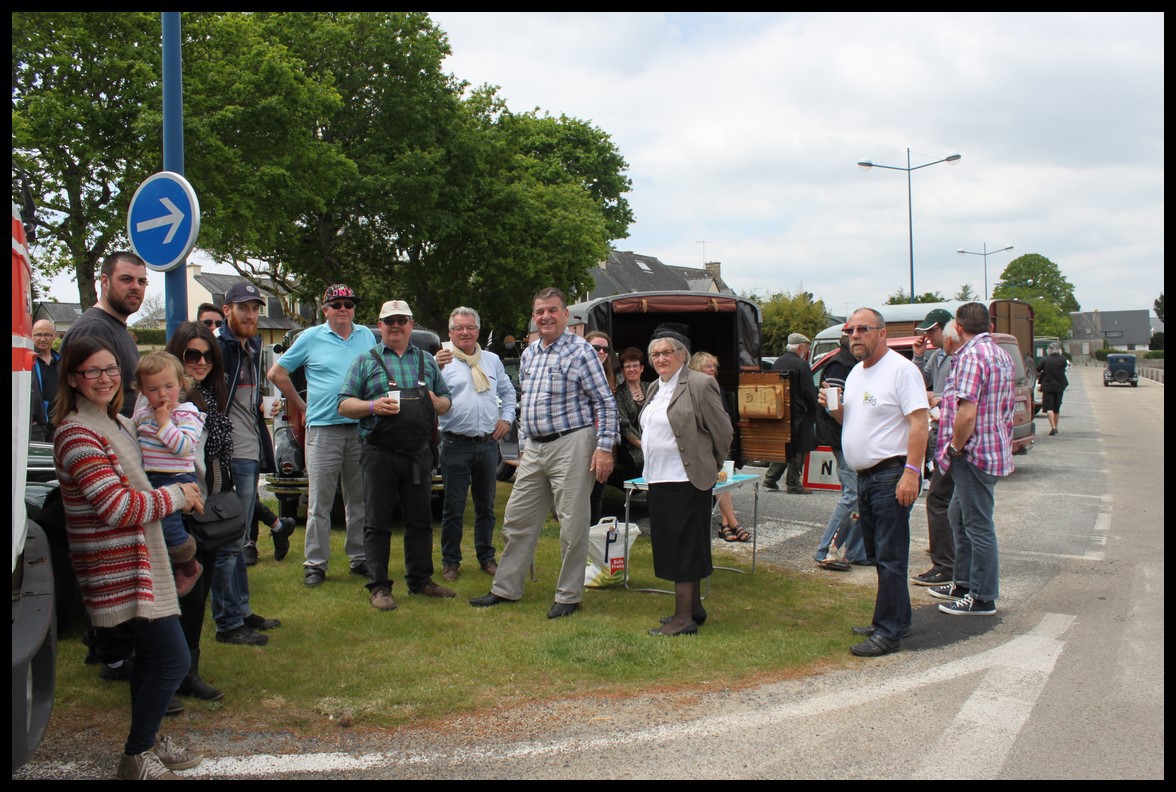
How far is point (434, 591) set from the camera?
21.3 feet

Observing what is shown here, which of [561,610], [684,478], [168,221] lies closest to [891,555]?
[684,478]

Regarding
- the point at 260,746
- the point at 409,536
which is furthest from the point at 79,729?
the point at 409,536

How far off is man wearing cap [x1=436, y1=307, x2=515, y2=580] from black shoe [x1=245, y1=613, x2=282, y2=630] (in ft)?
5.31

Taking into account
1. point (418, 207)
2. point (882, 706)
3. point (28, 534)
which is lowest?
point (882, 706)

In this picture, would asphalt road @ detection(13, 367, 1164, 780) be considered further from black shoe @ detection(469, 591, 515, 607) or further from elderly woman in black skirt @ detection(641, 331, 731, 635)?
black shoe @ detection(469, 591, 515, 607)

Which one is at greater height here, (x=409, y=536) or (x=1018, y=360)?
(x=1018, y=360)

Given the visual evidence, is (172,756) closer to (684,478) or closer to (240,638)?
(240,638)

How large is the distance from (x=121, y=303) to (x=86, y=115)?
800 inches

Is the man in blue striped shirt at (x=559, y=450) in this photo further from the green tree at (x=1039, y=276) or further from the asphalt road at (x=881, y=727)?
the green tree at (x=1039, y=276)

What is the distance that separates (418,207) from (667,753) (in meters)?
Answer: 29.8

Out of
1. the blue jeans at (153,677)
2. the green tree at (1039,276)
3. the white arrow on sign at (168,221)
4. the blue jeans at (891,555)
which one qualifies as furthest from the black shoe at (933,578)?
the green tree at (1039,276)
